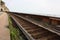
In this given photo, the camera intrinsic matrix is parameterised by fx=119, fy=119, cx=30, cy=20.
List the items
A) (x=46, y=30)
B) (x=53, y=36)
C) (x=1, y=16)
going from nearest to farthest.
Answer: (x=53, y=36), (x=46, y=30), (x=1, y=16)

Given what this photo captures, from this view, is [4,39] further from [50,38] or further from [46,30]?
[50,38]

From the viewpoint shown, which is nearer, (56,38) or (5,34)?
(56,38)

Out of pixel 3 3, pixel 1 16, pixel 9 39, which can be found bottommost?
pixel 9 39

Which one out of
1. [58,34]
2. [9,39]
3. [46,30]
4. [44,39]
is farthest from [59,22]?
[9,39]

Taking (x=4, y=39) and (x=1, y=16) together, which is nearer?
(x=4, y=39)

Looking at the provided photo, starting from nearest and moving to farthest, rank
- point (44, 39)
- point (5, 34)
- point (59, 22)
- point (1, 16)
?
point (44, 39)
point (59, 22)
point (5, 34)
point (1, 16)

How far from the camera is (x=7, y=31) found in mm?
5656

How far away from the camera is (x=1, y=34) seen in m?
5.26

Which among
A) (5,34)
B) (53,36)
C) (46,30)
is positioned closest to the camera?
(53,36)

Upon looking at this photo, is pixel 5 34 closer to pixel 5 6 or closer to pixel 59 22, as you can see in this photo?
pixel 59 22

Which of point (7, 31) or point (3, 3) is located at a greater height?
point (3, 3)

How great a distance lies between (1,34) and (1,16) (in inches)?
123

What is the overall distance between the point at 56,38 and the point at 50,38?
12 cm

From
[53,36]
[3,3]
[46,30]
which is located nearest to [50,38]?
[53,36]
